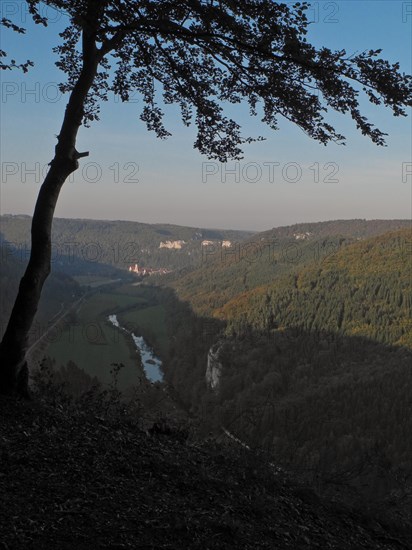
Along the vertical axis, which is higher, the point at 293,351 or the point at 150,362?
the point at 293,351

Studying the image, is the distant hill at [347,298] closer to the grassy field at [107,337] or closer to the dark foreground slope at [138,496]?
the grassy field at [107,337]

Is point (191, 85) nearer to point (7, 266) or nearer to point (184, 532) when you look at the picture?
point (184, 532)

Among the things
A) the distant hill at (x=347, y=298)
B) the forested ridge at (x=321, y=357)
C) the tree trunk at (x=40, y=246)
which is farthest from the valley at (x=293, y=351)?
the tree trunk at (x=40, y=246)

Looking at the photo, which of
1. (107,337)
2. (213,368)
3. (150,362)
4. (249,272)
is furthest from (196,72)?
(249,272)

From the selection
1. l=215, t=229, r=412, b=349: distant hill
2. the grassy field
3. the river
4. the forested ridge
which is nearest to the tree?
the forested ridge

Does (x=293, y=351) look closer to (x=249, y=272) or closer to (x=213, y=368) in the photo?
(x=213, y=368)

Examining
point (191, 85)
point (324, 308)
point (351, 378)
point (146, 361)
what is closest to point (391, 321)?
point (324, 308)
